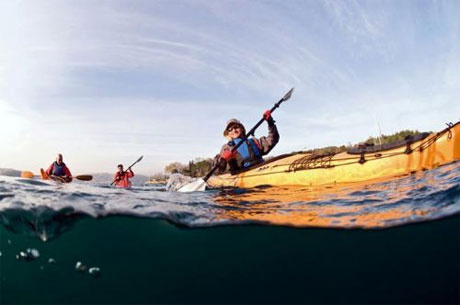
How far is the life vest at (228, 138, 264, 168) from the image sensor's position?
9.45 meters

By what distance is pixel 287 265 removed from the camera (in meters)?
4.99

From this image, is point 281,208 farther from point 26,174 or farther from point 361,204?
point 26,174

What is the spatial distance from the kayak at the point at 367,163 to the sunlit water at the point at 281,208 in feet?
0.95

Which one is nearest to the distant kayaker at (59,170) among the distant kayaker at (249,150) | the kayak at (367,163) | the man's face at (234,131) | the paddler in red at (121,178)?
the paddler in red at (121,178)

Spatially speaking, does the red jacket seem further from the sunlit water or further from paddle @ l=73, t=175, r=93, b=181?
the sunlit water

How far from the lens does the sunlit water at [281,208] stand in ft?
15.2

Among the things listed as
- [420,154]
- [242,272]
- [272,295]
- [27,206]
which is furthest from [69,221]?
[420,154]

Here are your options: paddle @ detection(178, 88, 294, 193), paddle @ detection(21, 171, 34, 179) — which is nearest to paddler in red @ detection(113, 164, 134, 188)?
paddle @ detection(21, 171, 34, 179)

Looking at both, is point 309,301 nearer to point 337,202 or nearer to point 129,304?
point 337,202

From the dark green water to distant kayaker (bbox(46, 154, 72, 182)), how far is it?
21.3 ft

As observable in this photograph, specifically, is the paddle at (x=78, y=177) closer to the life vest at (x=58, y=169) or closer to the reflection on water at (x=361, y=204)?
the life vest at (x=58, y=169)

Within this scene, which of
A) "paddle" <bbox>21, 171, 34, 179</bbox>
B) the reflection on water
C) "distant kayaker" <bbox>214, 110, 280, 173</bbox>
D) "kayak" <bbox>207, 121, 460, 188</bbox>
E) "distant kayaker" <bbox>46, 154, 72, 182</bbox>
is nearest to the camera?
the reflection on water

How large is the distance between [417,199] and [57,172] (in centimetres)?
1277

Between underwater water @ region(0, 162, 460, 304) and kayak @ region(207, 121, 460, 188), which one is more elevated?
kayak @ region(207, 121, 460, 188)
